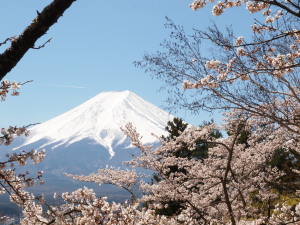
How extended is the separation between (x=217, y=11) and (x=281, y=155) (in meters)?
14.7

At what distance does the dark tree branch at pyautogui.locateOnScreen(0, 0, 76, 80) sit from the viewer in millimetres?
2080

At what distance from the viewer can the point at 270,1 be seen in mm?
4000

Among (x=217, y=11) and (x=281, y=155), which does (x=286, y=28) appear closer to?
(x=217, y=11)

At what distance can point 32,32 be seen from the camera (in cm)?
209

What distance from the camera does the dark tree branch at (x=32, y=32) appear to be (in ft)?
6.82

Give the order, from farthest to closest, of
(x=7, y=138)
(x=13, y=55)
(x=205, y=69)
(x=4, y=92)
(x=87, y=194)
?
(x=205, y=69) < (x=87, y=194) < (x=4, y=92) < (x=7, y=138) < (x=13, y=55)

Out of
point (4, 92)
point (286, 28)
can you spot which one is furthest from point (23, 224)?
point (286, 28)

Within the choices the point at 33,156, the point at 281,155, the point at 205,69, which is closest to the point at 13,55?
the point at 33,156

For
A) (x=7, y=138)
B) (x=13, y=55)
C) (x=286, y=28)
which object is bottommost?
(x=7, y=138)

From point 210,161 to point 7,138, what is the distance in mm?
9230

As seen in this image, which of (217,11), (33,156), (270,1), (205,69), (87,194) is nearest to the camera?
(33,156)

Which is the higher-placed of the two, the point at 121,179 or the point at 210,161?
the point at 210,161

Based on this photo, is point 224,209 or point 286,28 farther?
point 224,209

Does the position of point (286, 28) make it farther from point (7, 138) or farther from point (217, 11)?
point (7, 138)
